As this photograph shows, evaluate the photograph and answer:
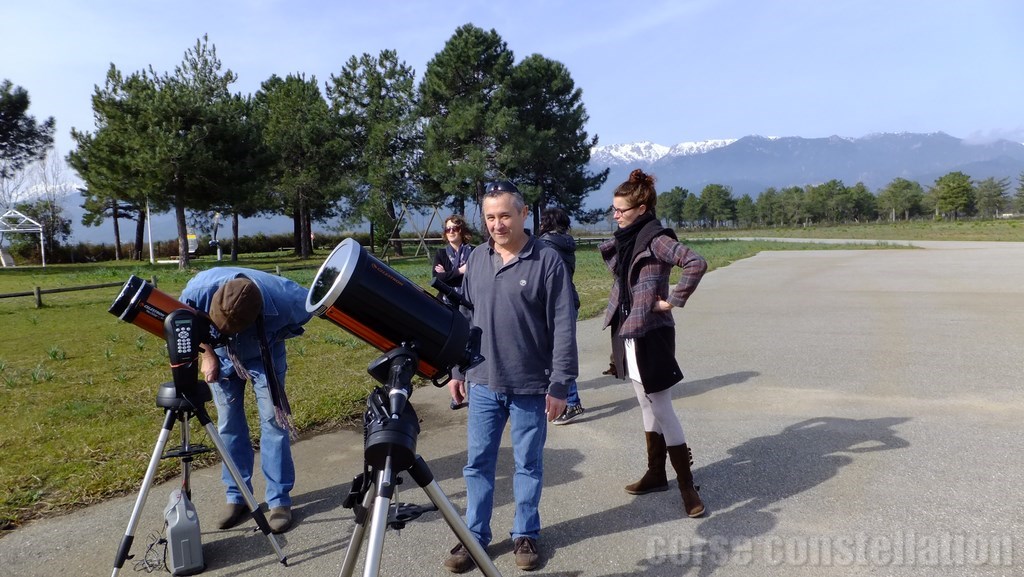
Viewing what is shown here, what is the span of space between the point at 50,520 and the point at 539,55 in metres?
40.5

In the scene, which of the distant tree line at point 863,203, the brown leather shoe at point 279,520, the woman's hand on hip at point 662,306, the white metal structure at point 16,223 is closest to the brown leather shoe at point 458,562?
the brown leather shoe at point 279,520

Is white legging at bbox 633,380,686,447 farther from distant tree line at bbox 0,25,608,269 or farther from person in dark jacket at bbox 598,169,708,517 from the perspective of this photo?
distant tree line at bbox 0,25,608,269

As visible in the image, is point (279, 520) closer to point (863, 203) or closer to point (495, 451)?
point (495, 451)

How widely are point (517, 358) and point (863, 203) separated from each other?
123m

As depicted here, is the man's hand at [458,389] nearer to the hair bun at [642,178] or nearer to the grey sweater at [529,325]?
the grey sweater at [529,325]

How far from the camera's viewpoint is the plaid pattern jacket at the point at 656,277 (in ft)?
11.7

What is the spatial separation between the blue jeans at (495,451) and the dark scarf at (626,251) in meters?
1.04

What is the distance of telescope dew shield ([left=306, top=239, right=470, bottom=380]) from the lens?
2047 mm

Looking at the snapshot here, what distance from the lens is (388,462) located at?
1.95m

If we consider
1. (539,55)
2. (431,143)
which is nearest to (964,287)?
(431,143)

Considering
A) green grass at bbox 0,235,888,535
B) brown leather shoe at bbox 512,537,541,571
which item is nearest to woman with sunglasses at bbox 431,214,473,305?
green grass at bbox 0,235,888,535

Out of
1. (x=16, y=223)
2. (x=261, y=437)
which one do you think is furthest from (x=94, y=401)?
(x=16, y=223)

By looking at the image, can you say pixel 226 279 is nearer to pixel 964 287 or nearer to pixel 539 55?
pixel 964 287

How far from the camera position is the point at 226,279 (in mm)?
3406
